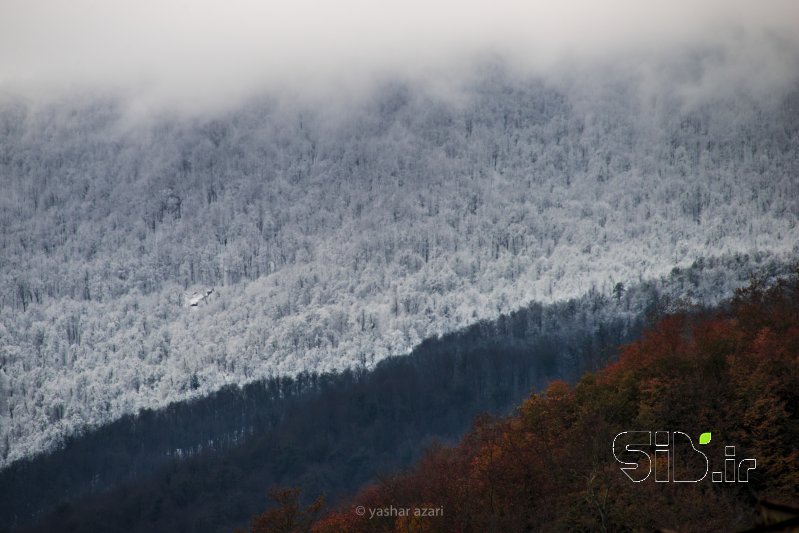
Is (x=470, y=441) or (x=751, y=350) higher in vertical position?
(x=751, y=350)

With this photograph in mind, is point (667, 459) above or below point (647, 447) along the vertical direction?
above

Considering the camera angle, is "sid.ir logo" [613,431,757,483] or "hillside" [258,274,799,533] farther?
"sid.ir logo" [613,431,757,483]

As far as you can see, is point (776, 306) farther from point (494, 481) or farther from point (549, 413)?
point (494, 481)

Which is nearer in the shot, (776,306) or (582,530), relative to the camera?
(582,530)

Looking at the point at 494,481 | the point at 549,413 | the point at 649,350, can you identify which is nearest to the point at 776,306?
the point at 649,350

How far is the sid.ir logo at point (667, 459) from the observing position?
317 ft

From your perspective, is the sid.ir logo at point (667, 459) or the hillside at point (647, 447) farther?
the sid.ir logo at point (667, 459)

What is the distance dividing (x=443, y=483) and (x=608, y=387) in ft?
46.1

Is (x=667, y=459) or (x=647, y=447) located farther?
(x=647, y=447)

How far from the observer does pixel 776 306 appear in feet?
399

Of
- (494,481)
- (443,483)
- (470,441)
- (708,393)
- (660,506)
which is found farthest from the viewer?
(470,441)

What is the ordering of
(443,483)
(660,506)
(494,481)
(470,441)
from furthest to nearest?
(470,441) → (443,483) → (494,481) → (660,506)

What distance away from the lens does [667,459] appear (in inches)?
3915

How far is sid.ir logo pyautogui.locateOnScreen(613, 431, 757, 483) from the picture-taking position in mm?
96688
